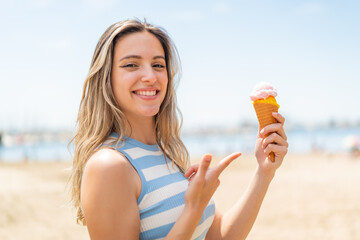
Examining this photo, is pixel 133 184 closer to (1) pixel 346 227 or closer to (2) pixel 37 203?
(1) pixel 346 227

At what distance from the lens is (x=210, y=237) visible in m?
2.50

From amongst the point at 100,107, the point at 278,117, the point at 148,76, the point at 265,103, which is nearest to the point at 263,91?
the point at 265,103

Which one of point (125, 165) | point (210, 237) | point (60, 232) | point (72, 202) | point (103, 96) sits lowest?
point (60, 232)

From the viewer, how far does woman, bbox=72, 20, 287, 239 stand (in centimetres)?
172

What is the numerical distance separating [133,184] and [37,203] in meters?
9.27

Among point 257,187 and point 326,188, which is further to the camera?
point 326,188

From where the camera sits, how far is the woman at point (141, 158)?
5.65ft

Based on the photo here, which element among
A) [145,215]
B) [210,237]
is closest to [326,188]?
[210,237]

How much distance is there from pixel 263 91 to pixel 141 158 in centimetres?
104

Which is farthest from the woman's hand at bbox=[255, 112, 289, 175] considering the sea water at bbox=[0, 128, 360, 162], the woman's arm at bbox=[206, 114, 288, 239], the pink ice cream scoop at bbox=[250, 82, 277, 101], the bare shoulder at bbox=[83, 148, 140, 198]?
the sea water at bbox=[0, 128, 360, 162]

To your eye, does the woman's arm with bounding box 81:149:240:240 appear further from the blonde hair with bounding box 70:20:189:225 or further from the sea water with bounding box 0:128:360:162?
the sea water with bounding box 0:128:360:162

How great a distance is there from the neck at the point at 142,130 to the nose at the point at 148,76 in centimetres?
30

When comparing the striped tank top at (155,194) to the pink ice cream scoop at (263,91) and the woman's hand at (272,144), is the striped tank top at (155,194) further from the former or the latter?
the pink ice cream scoop at (263,91)

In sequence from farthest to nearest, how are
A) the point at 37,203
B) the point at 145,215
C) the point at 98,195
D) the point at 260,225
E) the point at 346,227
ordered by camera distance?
the point at 37,203 → the point at 260,225 → the point at 346,227 → the point at 145,215 → the point at 98,195
